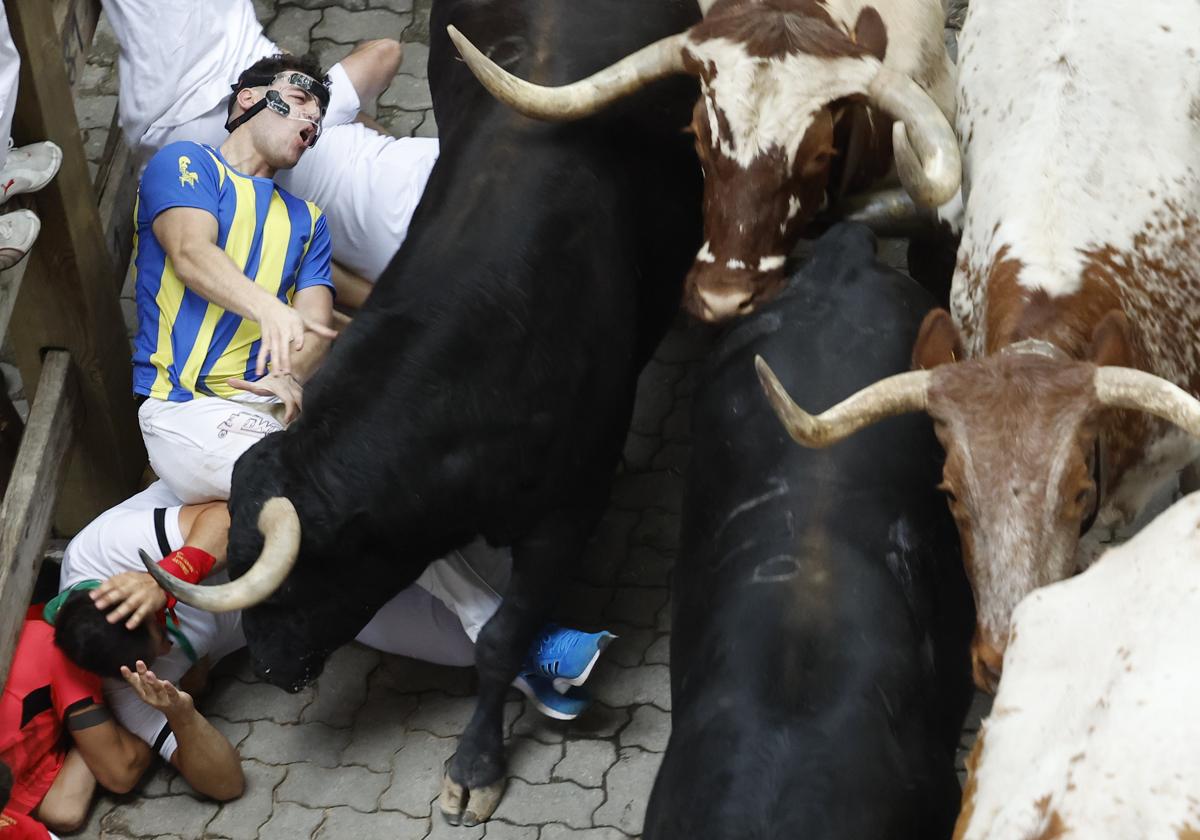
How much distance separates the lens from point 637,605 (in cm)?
547

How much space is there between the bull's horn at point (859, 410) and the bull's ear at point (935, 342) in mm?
256

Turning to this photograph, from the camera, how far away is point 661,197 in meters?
5.12

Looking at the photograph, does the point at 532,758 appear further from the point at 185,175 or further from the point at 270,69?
the point at 270,69

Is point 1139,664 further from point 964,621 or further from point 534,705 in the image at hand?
point 534,705

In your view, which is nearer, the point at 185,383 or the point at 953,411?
the point at 953,411

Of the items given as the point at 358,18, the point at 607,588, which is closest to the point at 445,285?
the point at 607,588

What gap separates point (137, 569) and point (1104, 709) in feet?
10.9

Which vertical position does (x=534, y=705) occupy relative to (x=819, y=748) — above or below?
below

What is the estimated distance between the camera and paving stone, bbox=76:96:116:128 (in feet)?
23.7

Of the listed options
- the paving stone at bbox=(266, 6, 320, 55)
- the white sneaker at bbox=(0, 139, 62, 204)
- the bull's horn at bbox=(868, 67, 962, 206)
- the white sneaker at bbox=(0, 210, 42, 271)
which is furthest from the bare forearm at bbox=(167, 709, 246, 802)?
the paving stone at bbox=(266, 6, 320, 55)

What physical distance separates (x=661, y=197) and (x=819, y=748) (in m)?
2.27

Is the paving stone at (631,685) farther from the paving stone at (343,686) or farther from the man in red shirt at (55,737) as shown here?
the man in red shirt at (55,737)

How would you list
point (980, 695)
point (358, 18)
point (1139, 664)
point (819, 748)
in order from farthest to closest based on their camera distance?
point (358, 18), point (980, 695), point (819, 748), point (1139, 664)

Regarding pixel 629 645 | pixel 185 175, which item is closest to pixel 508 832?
pixel 629 645
